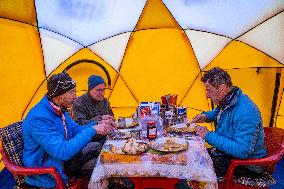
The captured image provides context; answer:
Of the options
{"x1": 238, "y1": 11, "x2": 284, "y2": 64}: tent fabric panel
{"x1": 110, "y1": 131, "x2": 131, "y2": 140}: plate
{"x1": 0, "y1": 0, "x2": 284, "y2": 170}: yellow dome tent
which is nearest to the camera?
{"x1": 110, "y1": 131, "x2": 131, "y2": 140}: plate

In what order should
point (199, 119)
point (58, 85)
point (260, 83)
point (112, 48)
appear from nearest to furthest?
1. point (58, 85)
2. point (199, 119)
3. point (260, 83)
4. point (112, 48)

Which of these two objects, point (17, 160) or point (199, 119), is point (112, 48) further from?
point (17, 160)

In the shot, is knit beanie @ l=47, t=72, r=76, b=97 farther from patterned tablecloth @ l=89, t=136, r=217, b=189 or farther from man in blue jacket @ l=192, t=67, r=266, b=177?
man in blue jacket @ l=192, t=67, r=266, b=177

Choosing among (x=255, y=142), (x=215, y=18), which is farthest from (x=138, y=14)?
(x=255, y=142)

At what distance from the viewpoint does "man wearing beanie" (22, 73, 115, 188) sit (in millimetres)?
3211

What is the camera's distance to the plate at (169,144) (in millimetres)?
3177

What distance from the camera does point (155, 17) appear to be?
21.9 feet

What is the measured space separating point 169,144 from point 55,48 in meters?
4.05

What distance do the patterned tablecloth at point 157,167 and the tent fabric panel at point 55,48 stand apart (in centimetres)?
396

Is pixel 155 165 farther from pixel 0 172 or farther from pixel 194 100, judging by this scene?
pixel 194 100

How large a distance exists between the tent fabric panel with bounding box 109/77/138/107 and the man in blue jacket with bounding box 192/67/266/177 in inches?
130

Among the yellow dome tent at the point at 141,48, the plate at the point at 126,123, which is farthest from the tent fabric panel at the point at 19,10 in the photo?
the plate at the point at 126,123

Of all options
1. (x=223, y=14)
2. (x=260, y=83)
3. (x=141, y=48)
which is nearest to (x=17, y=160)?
(x=141, y=48)

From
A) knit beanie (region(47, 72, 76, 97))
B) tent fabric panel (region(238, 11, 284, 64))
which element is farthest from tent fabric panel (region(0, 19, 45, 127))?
tent fabric panel (region(238, 11, 284, 64))
